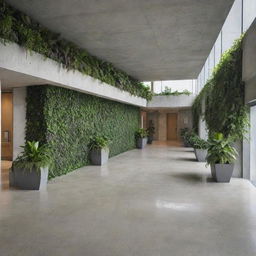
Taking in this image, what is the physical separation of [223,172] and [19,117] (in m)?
4.93

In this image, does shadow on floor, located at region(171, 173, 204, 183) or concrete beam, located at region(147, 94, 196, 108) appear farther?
concrete beam, located at region(147, 94, 196, 108)

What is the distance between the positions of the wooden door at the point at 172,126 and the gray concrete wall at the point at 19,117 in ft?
46.3

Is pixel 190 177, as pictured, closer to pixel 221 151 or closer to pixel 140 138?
pixel 221 151

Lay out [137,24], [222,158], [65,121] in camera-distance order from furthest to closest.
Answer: [65,121] < [222,158] < [137,24]

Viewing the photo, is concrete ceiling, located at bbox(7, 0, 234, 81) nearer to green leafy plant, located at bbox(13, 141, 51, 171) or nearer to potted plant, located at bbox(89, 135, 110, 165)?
green leafy plant, located at bbox(13, 141, 51, 171)

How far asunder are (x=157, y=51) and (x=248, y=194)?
3.98m

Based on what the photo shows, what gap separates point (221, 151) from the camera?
5.26 meters

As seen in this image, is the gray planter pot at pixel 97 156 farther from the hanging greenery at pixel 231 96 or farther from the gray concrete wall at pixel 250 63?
the gray concrete wall at pixel 250 63

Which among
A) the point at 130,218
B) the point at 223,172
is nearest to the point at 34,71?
the point at 130,218

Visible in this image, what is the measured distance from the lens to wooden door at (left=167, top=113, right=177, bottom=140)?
61.0 ft

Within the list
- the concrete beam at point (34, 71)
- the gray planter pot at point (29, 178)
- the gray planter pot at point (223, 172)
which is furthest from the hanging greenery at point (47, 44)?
the gray planter pot at point (223, 172)

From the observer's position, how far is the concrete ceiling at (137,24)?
3701 mm

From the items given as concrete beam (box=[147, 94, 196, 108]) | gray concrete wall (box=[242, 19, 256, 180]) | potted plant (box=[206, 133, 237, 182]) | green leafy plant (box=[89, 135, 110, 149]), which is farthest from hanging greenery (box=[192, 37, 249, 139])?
concrete beam (box=[147, 94, 196, 108])

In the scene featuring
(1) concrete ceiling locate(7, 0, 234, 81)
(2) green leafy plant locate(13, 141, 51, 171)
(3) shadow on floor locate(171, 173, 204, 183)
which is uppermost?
(1) concrete ceiling locate(7, 0, 234, 81)
